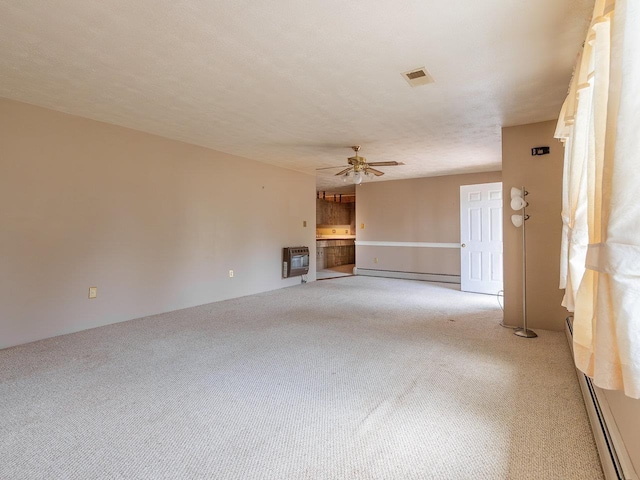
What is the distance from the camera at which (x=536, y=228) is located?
→ 3.80m

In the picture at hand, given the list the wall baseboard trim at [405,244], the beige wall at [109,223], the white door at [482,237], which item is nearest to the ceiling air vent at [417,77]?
the beige wall at [109,223]

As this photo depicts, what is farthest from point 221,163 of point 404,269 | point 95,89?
point 404,269

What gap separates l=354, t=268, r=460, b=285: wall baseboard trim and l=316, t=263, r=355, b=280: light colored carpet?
466mm

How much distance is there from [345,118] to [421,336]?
2.59m

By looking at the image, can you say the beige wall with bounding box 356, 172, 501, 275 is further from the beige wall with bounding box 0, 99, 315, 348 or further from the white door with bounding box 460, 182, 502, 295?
the beige wall with bounding box 0, 99, 315, 348

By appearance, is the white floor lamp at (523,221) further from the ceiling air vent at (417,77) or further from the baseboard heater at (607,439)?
the ceiling air vent at (417,77)

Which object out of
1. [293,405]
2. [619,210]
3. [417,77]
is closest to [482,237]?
[417,77]

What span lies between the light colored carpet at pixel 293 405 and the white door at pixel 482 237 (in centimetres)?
237

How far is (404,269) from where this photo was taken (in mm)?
7996

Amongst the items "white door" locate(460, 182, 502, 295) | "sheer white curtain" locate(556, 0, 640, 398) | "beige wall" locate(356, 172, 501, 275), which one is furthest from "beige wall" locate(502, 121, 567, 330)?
"beige wall" locate(356, 172, 501, 275)

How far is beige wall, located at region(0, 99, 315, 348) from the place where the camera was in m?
3.27

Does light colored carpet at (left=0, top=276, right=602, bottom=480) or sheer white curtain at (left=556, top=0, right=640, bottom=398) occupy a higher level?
sheer white curtain at (left=556, top=0, right=640, bottom=398)

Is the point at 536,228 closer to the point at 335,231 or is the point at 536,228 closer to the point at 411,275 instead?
the point at 411,275

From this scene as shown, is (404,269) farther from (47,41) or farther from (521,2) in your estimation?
Answer: (47,41)
